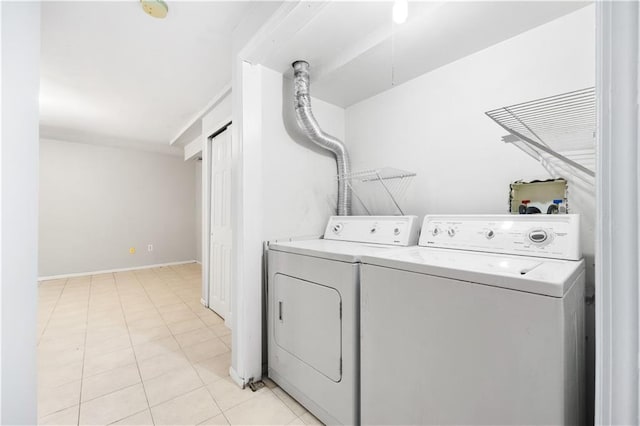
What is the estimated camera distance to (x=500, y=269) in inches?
38.0

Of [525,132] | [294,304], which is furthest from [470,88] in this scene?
[294,304]

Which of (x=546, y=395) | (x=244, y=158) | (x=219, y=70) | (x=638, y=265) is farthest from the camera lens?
(x=219, y=70)

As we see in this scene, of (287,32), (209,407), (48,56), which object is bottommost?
(209,407)

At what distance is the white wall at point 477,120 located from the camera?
137 centimetres

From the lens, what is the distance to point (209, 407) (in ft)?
5.39

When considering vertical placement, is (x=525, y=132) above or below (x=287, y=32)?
below

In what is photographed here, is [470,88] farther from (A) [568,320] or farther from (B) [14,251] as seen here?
(B) [14,251]

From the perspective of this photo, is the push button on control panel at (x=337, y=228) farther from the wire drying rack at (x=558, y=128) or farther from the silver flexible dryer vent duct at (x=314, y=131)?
the wire drying rack at (x=558, y=128)

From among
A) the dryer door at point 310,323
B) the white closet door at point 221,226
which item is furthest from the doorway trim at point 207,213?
the dryer door at point 310,323

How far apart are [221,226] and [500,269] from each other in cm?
287

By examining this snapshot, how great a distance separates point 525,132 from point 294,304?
149 cm

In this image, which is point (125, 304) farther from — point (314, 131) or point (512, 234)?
point (512, 234)

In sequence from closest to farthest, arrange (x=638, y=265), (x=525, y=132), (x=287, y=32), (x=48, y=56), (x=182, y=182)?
(x=638, y=265)
(x=525, y=132)
(x=287, y=32)
(x=48, y=56)
(x=182, y=182)

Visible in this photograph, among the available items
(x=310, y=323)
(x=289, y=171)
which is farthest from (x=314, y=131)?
(x=310, y=323)
